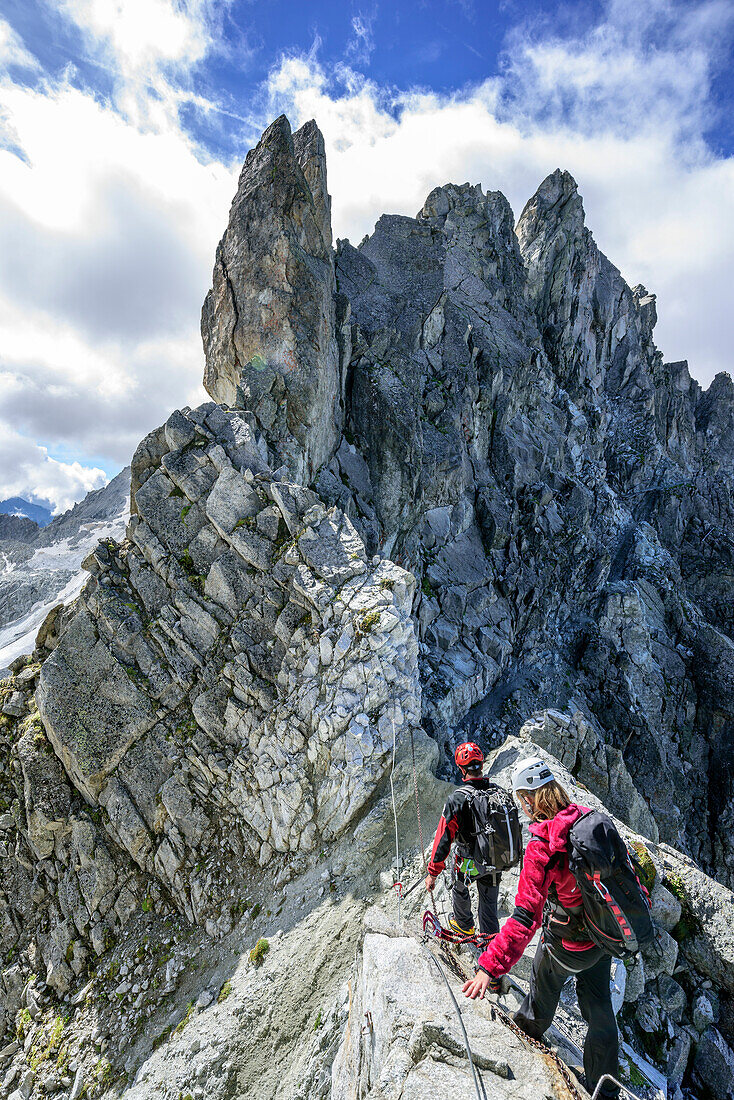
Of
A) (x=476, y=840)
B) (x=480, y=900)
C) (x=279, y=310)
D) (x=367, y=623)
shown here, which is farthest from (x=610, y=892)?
(x=279, y=310)

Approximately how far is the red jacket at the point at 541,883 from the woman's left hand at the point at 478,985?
22cm

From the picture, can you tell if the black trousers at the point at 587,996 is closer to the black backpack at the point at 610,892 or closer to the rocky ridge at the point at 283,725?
the rocky ridge at the point at 283,725

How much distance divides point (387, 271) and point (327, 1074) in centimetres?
3222

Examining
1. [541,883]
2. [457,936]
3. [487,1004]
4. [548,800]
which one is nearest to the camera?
[541,883]

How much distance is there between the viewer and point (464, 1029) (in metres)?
4.25

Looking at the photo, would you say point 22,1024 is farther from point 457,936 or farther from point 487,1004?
point 487,1004

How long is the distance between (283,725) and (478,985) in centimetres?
730

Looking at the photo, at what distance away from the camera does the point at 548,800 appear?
14.6 feet

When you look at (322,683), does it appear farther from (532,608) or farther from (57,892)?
(532,608)

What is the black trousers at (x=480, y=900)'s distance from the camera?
20.7 feet

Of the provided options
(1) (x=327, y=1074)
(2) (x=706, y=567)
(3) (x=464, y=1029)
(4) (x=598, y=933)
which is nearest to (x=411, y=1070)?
(3) (x=464, y=1029)

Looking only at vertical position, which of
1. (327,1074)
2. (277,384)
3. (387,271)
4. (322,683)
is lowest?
(327,1074)

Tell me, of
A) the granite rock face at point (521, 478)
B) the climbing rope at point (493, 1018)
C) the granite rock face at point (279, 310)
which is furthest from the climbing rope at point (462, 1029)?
the granite rock face at point (521, 478)

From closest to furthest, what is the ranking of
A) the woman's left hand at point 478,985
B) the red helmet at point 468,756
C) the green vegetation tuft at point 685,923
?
the woman's left hand at point 478,985, the red helmet at point 468,756, the green vegetation tuft at point 685,923
